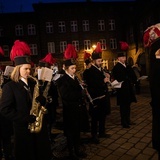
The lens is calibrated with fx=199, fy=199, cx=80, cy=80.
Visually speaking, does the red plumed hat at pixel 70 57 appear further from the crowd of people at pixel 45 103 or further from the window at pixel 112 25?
the window at pixel 112 25

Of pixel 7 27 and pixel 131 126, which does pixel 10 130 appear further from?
pixel 7 27

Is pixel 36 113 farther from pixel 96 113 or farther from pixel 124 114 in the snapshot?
pixel 124 114

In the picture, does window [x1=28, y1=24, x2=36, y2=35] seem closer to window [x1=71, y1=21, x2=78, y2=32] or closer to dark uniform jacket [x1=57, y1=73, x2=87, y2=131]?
window [x1=71, y1=21, x2=78, y2=32]

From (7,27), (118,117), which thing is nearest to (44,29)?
(7,27)

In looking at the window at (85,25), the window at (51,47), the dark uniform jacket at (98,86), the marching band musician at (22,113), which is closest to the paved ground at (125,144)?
the dark uniform jacket at (98,86)

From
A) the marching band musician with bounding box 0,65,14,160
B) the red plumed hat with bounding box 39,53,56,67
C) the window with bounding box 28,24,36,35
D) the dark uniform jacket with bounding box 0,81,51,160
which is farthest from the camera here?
the window with bounding box 28,24,36,35

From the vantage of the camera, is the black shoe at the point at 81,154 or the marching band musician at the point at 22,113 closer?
the marching band musician at the point at 22,113

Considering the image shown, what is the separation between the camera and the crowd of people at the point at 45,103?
9.41 ft

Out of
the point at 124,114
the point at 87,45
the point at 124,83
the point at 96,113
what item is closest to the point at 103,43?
the point at 87,45

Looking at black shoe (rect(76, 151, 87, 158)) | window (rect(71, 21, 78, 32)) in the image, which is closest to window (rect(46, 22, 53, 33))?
window (rect(71, 21, 78, 32))

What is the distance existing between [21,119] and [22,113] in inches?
4.0

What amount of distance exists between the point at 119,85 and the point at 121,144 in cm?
175

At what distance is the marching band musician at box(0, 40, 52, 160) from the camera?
9.27ft

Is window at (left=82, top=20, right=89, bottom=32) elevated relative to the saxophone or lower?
elevated
